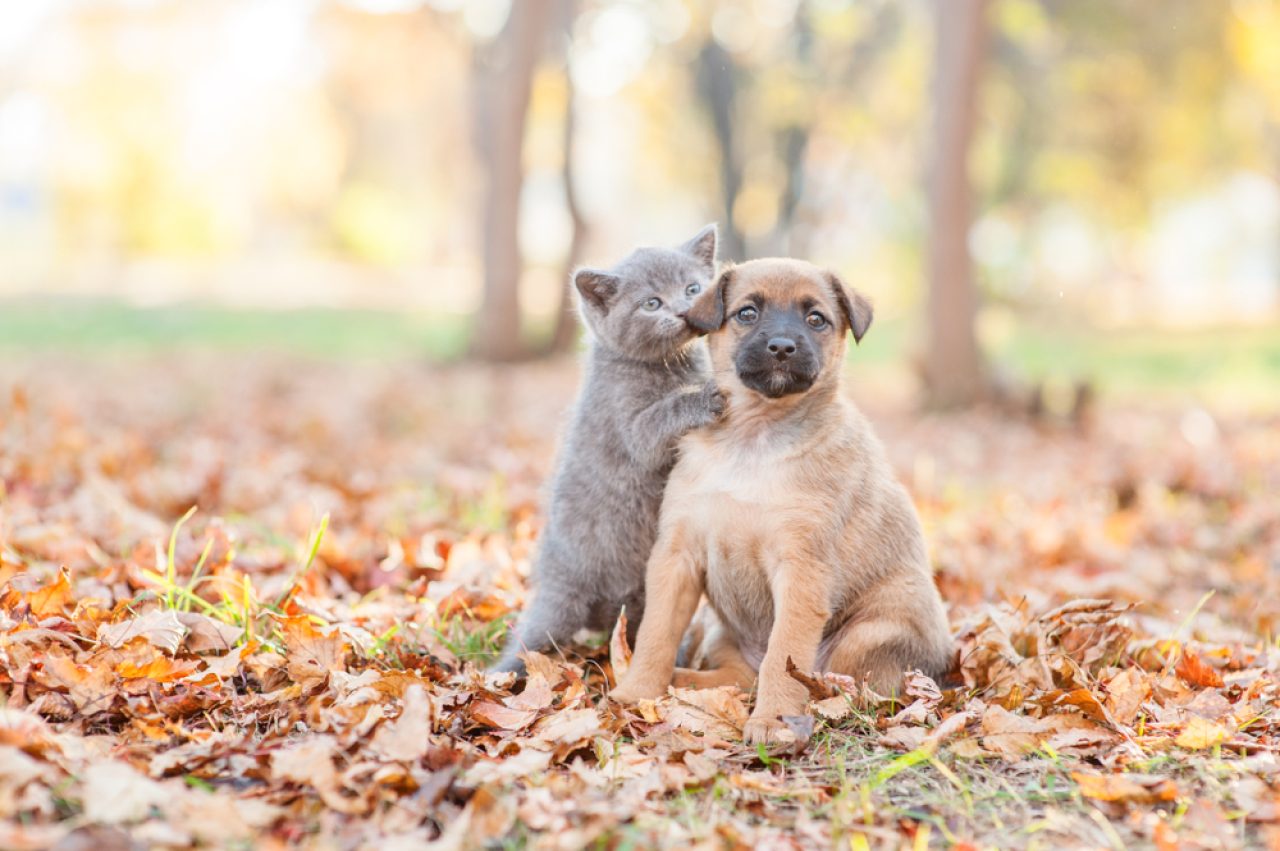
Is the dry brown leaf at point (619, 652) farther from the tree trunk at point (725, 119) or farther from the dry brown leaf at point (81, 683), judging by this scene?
the tree trunk at point (725, 119)

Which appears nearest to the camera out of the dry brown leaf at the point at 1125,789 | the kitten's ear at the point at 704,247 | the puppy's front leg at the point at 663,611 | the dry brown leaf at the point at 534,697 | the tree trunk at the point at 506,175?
the dry brown leaf at the point at 1125,789

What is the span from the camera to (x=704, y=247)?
5004 mm

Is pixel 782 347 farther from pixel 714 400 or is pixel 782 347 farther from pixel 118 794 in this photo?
pixel 118 794

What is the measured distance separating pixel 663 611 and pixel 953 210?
10093 mm

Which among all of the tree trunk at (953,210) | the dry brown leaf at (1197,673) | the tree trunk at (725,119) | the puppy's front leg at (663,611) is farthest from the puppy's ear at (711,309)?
the tree trunk at (725,119)

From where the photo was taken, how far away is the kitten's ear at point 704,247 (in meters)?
4.95

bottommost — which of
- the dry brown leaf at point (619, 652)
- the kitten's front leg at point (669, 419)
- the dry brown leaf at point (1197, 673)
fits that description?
the dry brown leaf at point (1197, 673)

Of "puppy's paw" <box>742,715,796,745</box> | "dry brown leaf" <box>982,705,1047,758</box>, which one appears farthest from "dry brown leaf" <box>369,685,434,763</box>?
"dry brown leaf" <box>982,705,1047,758</box>

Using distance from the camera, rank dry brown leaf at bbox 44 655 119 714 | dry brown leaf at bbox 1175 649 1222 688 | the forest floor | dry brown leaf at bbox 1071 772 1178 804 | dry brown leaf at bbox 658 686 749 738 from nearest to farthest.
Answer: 1. the forest floor
2. dry brown leaf at bbox 1071 772 1178 804
3. dry brown leaf at bbox 44 655 119 714
4. dry brown leaf at bbox 658 686 749 738
5. dry brown leaf at bbox 1175 649 1222 688

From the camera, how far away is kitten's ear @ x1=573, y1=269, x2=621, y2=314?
4.75m

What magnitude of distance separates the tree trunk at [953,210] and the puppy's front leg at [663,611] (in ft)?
31.8

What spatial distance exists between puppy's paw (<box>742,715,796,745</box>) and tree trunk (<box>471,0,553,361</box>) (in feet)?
43.8

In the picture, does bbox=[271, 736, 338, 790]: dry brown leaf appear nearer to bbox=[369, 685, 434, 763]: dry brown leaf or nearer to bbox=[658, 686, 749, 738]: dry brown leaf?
bbox=[369, 685, 434, 763]: dry brown leaf

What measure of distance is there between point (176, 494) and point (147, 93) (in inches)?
1251
